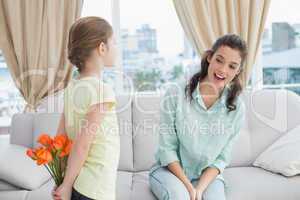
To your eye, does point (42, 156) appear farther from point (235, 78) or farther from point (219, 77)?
point (235, 78)

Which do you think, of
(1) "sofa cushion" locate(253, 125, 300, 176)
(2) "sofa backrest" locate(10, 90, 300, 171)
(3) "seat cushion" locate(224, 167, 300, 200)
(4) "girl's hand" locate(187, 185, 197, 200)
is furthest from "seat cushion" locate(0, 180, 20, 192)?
(1) "sofa cushion" locate(253, 125, 300, 176)

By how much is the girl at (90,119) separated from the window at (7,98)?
194cm

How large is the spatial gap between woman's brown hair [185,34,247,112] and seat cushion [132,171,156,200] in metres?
0.57

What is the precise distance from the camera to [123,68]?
334cm

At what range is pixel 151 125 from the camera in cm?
268

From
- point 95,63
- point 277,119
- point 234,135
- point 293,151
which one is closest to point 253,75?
point 277,119

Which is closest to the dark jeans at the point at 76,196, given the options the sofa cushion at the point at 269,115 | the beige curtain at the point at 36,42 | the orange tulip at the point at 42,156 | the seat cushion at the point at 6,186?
the orange tulip at the point at 42,156

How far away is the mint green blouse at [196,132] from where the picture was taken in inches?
81.5

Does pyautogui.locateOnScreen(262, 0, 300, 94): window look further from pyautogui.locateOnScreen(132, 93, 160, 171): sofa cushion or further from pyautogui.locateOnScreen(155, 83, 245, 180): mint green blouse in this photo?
pyautogui.locateOnScreen(155, 83, 245, 180): mint green blouse

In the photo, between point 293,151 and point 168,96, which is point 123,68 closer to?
point 168,96

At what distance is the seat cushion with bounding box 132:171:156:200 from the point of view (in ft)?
6.70

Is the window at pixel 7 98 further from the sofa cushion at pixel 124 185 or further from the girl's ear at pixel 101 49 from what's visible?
the girl's ear at pixel 101 49

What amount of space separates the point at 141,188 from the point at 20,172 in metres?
0.72

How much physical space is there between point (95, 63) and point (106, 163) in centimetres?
40
